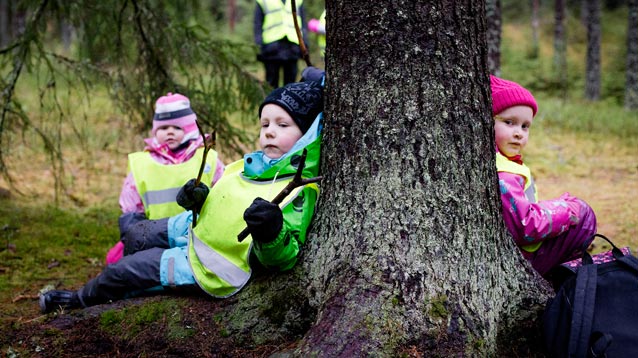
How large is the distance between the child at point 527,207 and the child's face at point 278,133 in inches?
43.0

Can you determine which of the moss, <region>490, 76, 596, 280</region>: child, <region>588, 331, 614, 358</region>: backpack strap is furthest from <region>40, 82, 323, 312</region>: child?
<region>588, 331, 614, 358</region>: backpack strap

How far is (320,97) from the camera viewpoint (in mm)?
3295

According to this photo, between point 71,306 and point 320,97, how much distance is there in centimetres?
204

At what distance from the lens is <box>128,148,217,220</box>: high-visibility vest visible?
4.48 metres

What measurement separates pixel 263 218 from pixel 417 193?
26.9 inches

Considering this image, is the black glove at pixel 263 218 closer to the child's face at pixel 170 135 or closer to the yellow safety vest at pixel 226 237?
the yellow safety vest at pixel 226 237

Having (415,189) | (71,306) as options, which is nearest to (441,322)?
(415,189)

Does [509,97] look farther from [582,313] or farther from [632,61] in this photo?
[632,61]

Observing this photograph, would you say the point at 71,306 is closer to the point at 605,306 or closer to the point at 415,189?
the point at 415,189

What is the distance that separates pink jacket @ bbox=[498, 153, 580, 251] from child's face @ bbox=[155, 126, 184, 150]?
8.18 feet

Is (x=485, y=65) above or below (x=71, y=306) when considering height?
above

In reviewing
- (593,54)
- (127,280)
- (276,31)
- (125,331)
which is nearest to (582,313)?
(125,331)

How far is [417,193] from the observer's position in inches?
104

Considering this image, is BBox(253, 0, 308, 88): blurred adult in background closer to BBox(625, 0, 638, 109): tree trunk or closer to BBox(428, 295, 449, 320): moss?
BBox(428, 295, 449, 320): moss
